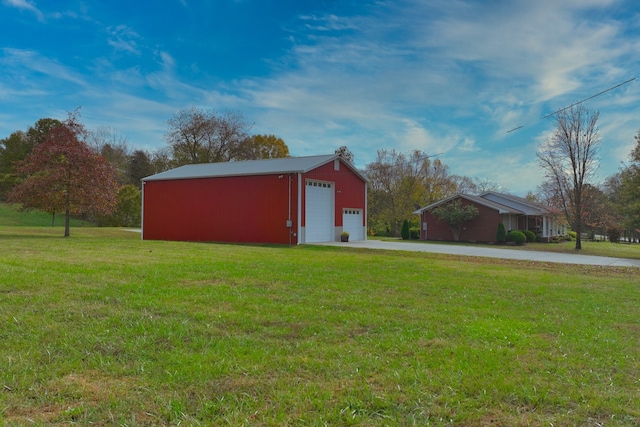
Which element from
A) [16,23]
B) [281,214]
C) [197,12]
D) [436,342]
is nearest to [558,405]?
[436,342]

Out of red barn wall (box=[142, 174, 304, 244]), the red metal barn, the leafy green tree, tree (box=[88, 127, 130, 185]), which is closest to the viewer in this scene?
the red metal barn

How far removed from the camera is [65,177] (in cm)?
1848

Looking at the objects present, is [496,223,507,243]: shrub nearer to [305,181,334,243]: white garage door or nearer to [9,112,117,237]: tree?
[305,181,334,243]: white garage door

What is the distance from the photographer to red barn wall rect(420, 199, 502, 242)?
29.1m

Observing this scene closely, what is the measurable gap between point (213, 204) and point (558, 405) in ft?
68.1

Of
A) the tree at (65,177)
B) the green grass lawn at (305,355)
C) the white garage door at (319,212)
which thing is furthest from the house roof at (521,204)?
the tree at (65,177)

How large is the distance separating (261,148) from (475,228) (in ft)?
79.7

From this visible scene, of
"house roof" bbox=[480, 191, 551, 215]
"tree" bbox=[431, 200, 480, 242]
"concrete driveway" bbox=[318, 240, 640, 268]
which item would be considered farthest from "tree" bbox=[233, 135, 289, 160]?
"concrete driveway" bbox=[318, 240, 640, 268]

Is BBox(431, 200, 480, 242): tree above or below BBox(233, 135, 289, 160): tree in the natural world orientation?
below

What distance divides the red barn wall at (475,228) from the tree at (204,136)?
2138 cm

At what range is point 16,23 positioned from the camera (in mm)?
11508

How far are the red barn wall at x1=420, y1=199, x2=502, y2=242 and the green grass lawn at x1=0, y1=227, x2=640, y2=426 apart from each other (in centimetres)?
2358

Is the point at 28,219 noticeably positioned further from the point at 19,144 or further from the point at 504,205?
the point at 504,205

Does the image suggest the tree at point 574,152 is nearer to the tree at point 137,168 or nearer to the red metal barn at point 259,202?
the red metal barn at point 259,202
